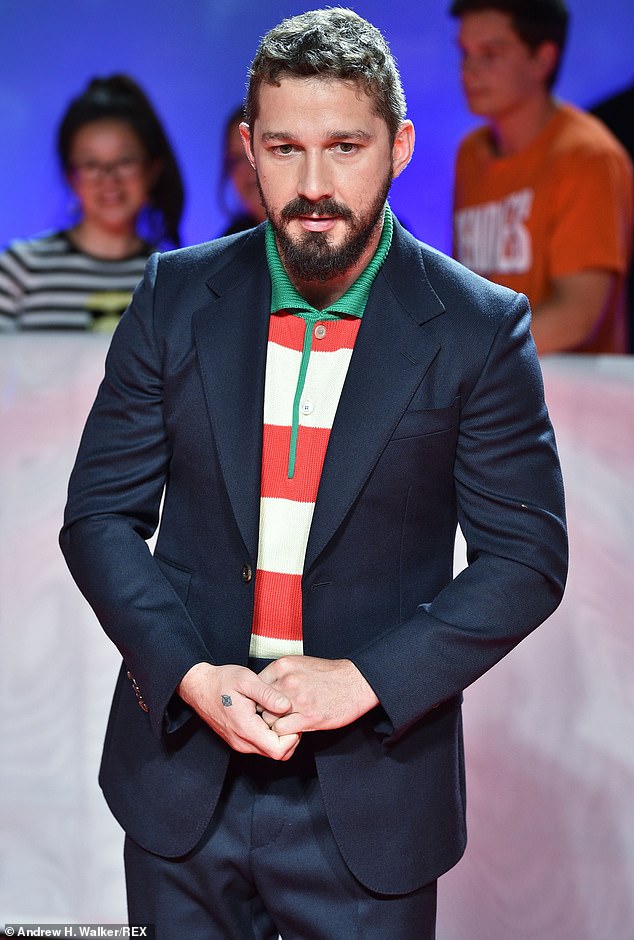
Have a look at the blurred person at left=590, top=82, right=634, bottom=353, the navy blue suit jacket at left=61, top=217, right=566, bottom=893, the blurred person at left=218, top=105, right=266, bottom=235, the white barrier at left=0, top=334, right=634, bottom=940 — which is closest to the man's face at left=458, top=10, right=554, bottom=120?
the blurred person at left=590, top=82, right=634, bottom=353

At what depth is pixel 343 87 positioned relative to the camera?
1.14 meters

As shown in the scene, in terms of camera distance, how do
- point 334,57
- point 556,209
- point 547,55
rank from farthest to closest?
1. point 547,55
2. point 556,209
3. point 334,57

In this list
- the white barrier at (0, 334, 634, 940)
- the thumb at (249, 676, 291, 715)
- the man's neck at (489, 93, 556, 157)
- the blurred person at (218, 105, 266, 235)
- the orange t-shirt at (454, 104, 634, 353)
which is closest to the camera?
the thumb at (249, 676, 291, 715)

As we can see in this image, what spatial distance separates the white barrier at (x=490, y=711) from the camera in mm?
1950

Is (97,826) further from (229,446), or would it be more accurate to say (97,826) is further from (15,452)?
(229,446)

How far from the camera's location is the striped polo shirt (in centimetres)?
123

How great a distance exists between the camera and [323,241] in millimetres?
1177

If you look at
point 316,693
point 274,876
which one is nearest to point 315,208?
point 316,693

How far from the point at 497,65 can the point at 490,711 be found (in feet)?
6.36

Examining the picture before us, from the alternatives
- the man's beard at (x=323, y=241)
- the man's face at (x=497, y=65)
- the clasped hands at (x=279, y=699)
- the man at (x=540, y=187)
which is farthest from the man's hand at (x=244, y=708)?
the man's face at (x=497, y=65)

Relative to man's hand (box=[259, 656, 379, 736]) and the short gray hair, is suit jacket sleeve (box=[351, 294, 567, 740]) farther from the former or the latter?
the short gray hair

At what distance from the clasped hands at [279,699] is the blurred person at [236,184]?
2255mm

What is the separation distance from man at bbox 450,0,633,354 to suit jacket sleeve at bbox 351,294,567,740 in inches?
68.8

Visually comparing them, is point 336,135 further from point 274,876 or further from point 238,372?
point 274,876
